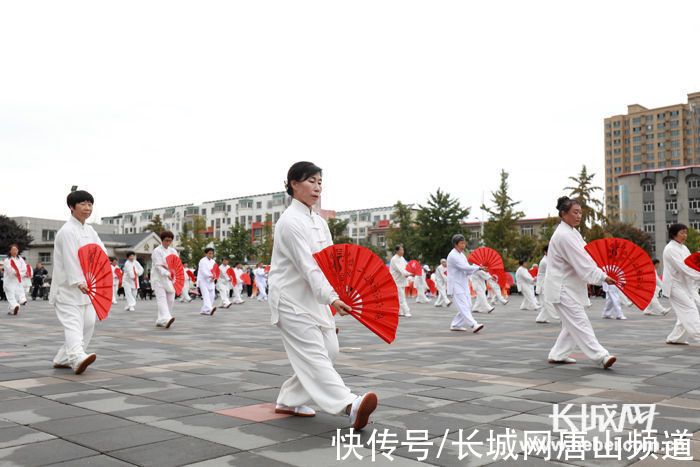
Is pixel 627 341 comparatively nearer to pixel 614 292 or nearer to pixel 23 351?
pixel 614 292

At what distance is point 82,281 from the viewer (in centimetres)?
646

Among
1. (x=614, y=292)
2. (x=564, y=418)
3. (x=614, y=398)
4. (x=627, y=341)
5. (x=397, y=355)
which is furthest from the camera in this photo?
(x=614, y=292)

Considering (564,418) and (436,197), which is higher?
(436,197)

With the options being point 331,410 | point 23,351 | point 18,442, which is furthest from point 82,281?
point 331,410

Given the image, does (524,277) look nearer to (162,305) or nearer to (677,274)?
(677,274)

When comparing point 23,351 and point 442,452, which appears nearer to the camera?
point 442,452

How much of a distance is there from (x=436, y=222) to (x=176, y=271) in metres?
42.4

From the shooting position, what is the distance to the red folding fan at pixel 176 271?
1230cm

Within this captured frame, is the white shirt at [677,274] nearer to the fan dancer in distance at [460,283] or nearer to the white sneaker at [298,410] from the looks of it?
the fan dancer in distance at [460,283]

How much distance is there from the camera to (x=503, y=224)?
48000 millimetres

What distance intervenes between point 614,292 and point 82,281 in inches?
526

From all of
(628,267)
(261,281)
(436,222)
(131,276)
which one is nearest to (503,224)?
(436,222)

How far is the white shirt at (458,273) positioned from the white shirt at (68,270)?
755 centimetres

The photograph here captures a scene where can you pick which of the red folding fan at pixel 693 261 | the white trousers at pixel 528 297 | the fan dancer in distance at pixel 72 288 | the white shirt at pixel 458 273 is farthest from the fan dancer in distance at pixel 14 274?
the red folding fan at pixel 693 261
